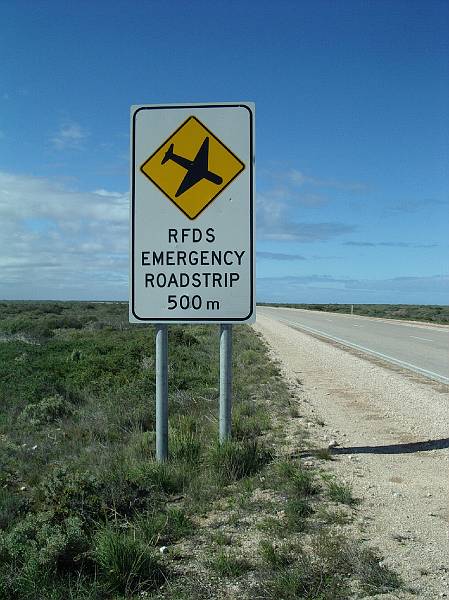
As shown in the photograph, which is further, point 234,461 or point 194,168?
point 194,168

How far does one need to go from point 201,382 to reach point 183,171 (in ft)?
18.8

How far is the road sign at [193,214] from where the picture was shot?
242 inches

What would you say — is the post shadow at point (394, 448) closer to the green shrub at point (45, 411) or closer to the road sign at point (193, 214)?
the road sign at point (193, 214)

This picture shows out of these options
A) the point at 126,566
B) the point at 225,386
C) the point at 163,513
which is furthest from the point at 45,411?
the point at 126,566

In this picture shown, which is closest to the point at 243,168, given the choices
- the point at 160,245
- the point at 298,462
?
the point at 160,245

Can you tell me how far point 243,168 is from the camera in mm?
6133

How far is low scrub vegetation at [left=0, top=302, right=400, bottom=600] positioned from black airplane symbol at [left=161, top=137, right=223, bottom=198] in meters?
2.62

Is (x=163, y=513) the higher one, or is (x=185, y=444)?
(x=185, y=444)

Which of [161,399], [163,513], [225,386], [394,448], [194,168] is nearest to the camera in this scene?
[163,513]

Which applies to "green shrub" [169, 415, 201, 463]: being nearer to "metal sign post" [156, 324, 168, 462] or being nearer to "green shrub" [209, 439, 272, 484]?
"metal sign post" [156, 324, 168, 462]

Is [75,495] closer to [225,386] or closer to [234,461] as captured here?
[234,461]

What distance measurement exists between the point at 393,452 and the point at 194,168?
3774 mm

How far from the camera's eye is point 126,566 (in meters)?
3.61

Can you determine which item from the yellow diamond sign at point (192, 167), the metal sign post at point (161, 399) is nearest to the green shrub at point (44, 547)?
the metal sign post at point (161, 399)
